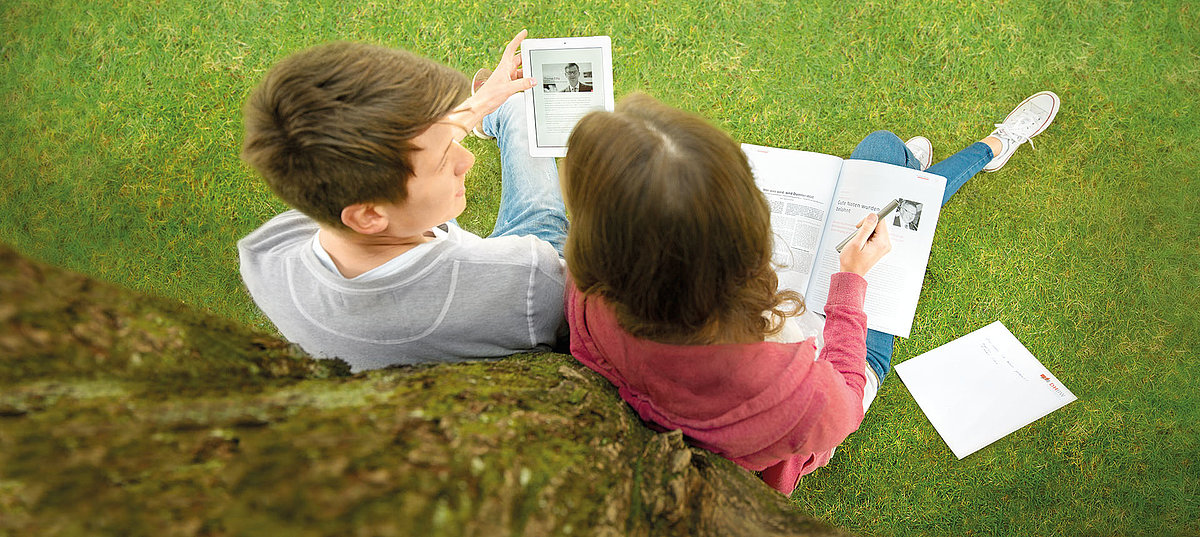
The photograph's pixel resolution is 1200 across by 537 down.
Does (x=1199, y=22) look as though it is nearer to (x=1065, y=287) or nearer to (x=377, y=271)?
(x=1065, y=287)

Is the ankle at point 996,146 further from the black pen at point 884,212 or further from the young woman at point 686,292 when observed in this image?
the young woman at point 686,292

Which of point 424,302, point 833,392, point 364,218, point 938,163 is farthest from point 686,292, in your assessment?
point 938,163

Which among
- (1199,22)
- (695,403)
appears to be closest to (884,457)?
(695,403)

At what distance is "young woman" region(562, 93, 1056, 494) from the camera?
97cm

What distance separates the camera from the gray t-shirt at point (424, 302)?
4.26 feet

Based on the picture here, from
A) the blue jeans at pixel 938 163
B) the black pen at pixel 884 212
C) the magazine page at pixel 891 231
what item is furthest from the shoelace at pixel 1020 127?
the black pen at pixel 884 212

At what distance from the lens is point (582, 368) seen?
4.02 feet

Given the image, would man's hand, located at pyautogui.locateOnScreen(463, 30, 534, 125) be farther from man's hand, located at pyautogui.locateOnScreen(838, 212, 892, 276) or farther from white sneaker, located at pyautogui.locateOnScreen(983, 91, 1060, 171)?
white sneaker, located at pyautogui.locateOnScreen(983, 91, 1060, 171)

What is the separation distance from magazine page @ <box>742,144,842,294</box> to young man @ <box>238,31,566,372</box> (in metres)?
0.99

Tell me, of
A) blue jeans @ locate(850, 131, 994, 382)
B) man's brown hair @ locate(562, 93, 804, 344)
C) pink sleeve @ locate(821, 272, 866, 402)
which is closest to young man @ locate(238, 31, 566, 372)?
man's brown hair @ locate(562, 93, 804, 344)

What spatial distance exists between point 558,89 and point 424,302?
1.07 metres

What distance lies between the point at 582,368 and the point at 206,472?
0.75 metres

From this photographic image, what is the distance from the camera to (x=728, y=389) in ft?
3.75

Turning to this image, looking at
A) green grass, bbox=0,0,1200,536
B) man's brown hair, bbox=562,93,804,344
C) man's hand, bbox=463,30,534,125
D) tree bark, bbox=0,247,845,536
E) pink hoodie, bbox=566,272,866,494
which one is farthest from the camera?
green grass, bbox=0,0,1200,536
